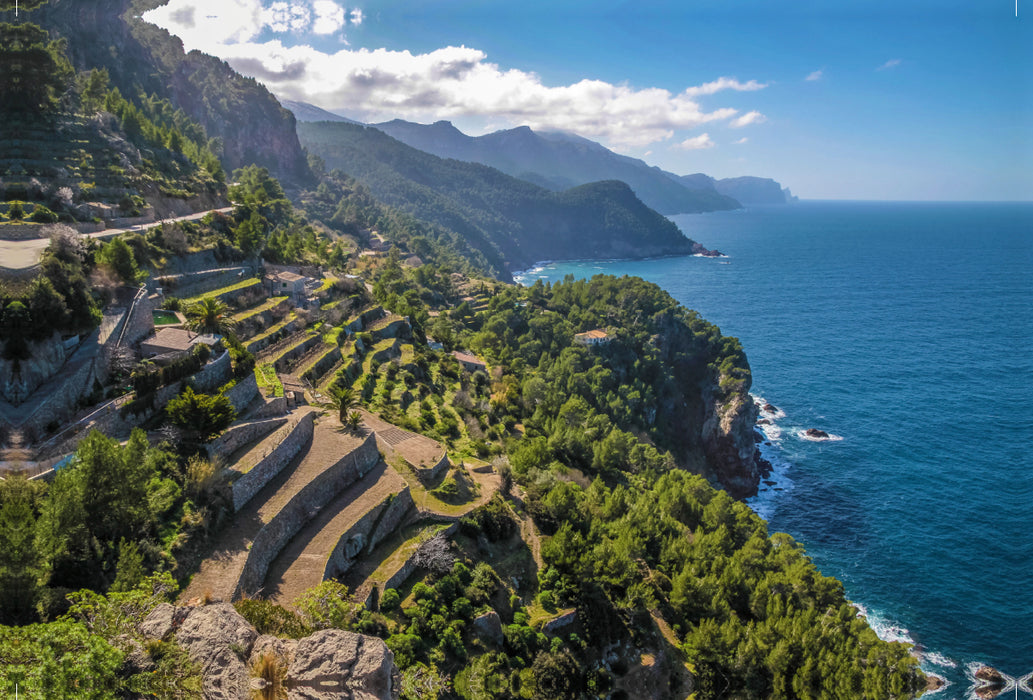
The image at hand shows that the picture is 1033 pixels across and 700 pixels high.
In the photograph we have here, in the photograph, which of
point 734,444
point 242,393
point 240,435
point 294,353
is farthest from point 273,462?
point 734,444

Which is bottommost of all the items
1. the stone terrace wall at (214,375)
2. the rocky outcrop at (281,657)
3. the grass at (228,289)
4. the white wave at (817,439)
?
the white wave at (817,439)

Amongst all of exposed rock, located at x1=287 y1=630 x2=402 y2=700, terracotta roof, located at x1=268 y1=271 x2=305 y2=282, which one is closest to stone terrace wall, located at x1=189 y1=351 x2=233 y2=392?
exposed rock, located at x1=287 y1=630 x2=402 y2=700

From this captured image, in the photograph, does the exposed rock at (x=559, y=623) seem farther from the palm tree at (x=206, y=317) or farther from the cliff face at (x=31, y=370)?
the cliff face at (x=31, y=370)

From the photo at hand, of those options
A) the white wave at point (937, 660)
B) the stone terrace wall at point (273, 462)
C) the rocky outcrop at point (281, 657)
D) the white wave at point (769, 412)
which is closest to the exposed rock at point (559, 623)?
the rocky outcrop at point (281, 657)

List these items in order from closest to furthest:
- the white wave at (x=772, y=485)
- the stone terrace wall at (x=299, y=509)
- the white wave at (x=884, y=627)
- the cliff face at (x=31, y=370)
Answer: the stone terrace wall at (x=299, y=509) → the cliff face at (x=31, y=370) → the white wave at (x=884, y=627) → the white wave at (x=772, y=485)

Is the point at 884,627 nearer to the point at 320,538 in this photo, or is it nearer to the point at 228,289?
the point at 320,538

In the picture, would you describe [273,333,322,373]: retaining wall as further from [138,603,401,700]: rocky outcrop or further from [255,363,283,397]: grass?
[138,603,401,700]: rocky outcrop
